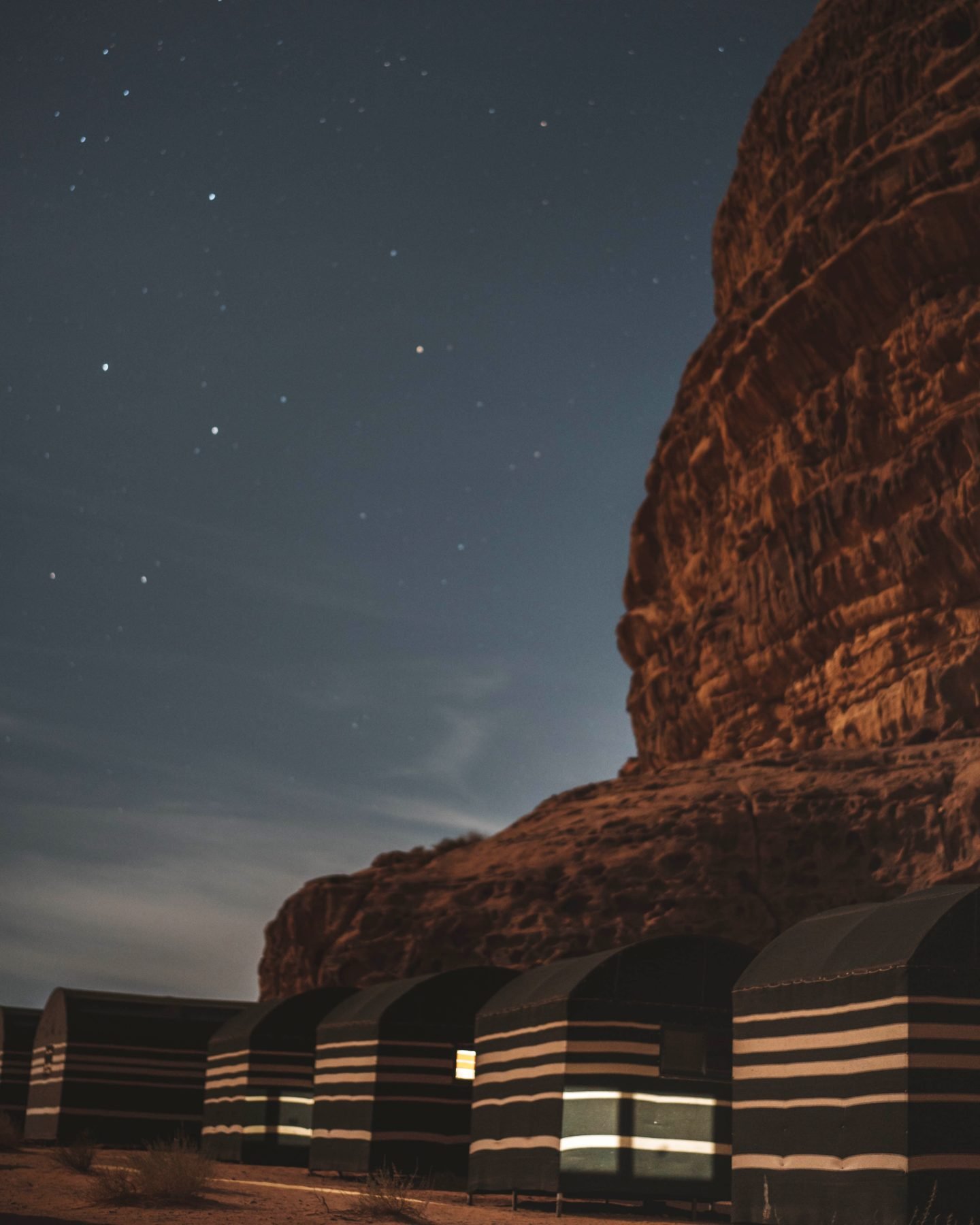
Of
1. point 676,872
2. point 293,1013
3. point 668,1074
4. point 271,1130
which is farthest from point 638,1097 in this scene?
point 676,872

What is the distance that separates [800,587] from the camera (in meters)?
54.9

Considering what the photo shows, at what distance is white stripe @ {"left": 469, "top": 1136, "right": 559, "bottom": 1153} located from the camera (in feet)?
66.0

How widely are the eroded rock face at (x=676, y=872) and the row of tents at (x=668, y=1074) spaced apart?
7.86 metres

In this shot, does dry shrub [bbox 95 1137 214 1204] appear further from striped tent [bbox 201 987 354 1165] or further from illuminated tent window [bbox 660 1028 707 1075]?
striped tent [bbox 201 987 354 1165]

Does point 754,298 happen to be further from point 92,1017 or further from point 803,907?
point 92,1017

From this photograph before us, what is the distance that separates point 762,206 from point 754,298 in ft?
25.5

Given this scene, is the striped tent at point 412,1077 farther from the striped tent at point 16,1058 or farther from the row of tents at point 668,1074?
the striped tent at point 16,1058

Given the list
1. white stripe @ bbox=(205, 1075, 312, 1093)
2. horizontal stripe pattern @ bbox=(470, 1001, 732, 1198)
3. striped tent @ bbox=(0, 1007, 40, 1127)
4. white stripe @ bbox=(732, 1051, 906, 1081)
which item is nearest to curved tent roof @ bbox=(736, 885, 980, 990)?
white stripe @ bbox=(732, 1051, 906, 1081)

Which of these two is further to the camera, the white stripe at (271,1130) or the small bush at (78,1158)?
the white stripe at (271,1130)

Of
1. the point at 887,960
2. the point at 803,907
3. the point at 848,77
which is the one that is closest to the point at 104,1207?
the point at 887,960

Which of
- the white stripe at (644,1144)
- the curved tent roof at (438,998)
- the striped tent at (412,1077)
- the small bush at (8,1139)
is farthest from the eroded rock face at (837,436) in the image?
the small bush at (8,1139)

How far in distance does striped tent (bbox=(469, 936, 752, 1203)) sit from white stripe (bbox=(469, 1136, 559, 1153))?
0.09ft

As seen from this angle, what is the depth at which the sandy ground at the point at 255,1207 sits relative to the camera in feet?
55.9

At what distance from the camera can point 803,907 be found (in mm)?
37594
